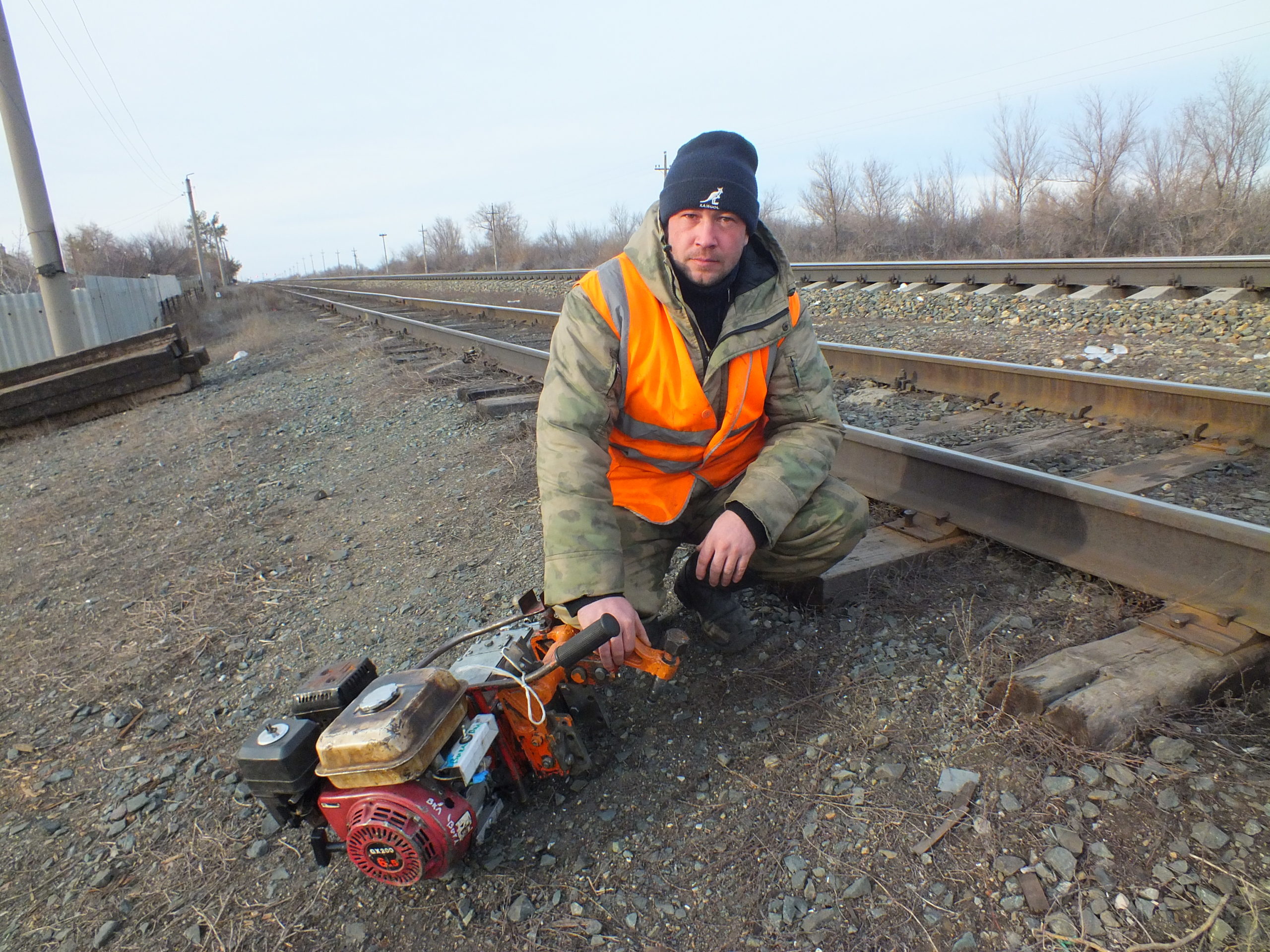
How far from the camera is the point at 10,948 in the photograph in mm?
1991

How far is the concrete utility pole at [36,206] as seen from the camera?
10.9 meters

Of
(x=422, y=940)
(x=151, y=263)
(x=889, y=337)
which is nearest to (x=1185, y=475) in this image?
(x=422, y=940)

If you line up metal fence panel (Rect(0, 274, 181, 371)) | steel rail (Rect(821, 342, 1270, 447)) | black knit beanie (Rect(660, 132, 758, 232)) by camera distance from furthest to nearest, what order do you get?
metal fence panel (Rect(0, 274, 181, 371))
steel rail (Rect(821, 342, 1270, 447))
black knit beanie (Rect(660, 132, 758, 232))

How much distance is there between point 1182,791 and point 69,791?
10.5 feet

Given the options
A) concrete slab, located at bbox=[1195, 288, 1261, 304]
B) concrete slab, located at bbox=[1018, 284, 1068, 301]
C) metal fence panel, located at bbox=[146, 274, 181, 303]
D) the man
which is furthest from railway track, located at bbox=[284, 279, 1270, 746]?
metal fence panel, located at bbox=[146, 274, 181, 303]

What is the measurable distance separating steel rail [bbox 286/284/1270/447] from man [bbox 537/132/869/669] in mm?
2515

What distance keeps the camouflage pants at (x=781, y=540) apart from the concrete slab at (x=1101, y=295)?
699 cm

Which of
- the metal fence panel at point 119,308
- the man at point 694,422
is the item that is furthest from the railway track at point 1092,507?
the metal fence panel at point 119,308

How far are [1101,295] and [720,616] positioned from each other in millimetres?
7601

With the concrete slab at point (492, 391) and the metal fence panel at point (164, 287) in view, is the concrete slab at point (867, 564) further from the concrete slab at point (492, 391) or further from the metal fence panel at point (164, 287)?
the metal fence panel at point (164, 287)

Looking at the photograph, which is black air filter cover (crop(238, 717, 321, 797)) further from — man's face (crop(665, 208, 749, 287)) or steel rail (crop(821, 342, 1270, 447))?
steel rail (crop(821, 342, 1270, 447))

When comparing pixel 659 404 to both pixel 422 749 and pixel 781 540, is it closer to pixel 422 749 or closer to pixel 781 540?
pixel 781 540

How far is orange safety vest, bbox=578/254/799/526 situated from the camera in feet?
8.01

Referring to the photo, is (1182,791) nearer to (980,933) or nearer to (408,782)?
(980,933)
